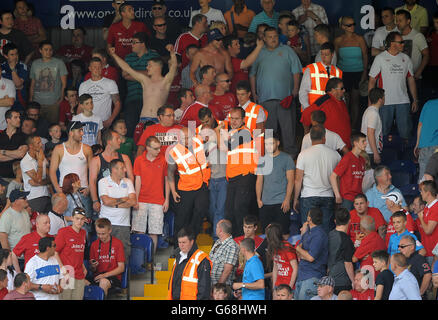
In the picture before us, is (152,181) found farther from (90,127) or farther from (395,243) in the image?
(395,243)

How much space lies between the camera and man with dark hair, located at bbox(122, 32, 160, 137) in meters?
13.8

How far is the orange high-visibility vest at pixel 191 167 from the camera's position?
38.0 feet

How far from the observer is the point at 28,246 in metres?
10.8

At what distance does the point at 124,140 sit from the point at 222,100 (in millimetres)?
1533

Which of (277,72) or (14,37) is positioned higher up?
(14,37)

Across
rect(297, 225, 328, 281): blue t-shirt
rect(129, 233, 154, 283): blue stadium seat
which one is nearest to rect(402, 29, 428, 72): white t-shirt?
rect(297, 225, 328, 281): blue t-shirt

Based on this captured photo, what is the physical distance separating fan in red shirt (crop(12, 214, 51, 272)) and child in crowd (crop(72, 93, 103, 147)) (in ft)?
7.19

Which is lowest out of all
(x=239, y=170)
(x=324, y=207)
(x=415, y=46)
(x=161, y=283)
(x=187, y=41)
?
(x=161, y=283)

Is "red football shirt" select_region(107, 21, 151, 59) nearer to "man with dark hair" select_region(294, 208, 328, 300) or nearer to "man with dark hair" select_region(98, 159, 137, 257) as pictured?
"man with dark hair" select_region(98, 159, 137, 257)

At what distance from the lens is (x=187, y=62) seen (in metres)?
14.0

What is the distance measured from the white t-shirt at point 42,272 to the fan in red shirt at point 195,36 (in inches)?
188

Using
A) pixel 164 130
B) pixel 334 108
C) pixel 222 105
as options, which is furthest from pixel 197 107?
pixel 334 108
